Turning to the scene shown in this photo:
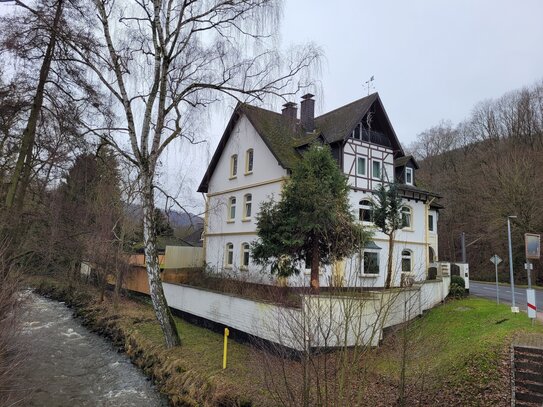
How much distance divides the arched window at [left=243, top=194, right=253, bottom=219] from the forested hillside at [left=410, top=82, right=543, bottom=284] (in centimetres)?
1206

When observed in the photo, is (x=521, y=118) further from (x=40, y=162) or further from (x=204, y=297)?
(x=40, y=162)

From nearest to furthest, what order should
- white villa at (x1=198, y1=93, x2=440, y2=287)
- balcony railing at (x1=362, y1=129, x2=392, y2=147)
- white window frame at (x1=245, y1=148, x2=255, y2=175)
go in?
white villa at (x1=198, y1=93, x2=440, y2=287) → balcony railing at (x1=362, y1=129, x2=392, y2=147) → white window frame at (x1=245, y1=148, x2=255, y2=175)

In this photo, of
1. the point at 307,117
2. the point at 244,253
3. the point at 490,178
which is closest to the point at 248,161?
the point at 307,117

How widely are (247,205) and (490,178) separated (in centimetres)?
2688

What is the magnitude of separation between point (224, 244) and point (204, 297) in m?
9.87

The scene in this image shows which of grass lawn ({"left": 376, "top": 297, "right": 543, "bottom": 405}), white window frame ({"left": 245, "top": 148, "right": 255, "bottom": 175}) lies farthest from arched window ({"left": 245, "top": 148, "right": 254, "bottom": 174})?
grass lawn ({"left": 376, "top": 297, "right": 543, "bottom": 405})

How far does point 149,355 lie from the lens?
1344 centimetres

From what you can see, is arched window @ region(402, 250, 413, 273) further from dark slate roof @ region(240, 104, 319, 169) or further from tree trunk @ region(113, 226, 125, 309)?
tree trunk @ region(113, 226, 125, 309)

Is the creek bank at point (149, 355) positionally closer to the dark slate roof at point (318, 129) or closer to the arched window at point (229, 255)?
the arched window at point (229, 255)

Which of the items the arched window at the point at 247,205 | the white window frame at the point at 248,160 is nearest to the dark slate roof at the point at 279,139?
the white window frame at the point at 248,160

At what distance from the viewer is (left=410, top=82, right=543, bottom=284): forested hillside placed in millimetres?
35625

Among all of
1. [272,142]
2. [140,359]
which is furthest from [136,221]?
[140,359]

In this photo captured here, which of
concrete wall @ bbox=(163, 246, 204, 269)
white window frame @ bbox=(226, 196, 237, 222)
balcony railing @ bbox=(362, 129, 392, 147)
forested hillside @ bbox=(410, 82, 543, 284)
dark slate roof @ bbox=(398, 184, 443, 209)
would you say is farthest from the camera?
forested hillside @ bbox=(410, 82, 543, 284)

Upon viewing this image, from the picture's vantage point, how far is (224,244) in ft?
86.8
